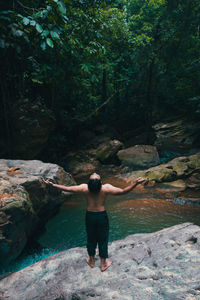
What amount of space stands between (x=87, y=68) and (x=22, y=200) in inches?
193

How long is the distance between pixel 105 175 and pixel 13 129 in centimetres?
A: 455

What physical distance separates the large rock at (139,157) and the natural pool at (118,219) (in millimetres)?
3621

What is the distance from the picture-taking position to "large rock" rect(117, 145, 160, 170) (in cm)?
1123

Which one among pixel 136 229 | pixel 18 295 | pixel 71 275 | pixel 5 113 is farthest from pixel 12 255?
pixel 5 113

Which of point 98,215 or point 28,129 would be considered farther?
point 28,129

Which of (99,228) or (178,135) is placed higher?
(178,135)

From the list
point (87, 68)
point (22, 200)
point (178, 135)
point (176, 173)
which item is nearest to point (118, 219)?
point (22, 200)

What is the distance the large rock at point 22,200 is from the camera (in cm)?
373

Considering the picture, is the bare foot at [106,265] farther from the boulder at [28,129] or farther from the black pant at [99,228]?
the boulder at [28,129]

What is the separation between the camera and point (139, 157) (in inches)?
455

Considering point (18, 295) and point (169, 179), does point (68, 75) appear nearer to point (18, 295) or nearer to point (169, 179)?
point (169, 179)

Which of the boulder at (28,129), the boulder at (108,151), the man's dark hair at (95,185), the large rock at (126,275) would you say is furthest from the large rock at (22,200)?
the boulder at (108,151)

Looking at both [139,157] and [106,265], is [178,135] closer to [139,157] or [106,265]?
[139,157]

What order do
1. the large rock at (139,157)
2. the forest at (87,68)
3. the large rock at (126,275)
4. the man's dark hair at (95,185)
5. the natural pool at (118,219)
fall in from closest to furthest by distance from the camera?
1. the large rock at (126,275)
2. the man's dark hair at (95,185)
3. the natural pool at (118,219)
4. the forest at (87,68)
5. the large rock at (139,157)
